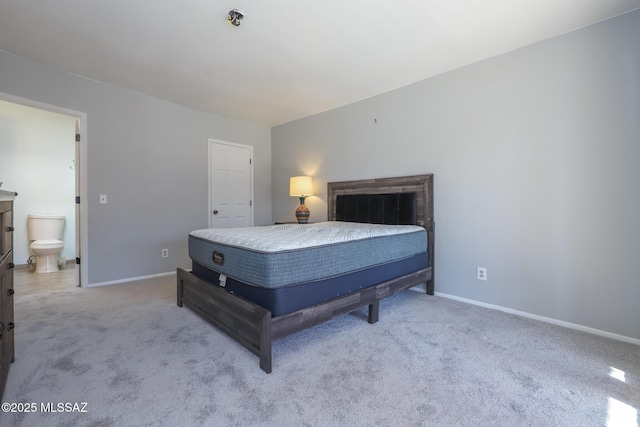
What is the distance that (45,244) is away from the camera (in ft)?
12.3

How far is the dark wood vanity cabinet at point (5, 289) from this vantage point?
1.29 m

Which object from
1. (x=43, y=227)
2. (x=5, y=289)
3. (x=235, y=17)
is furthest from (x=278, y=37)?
(x=43, y=227)

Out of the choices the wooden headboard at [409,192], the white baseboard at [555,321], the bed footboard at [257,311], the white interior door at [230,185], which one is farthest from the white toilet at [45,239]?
the white baseboard at [555,321]

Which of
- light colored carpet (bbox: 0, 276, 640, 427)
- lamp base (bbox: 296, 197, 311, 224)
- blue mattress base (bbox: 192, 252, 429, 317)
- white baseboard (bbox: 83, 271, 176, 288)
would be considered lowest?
light colored carpet (bbox: 0, 276, 640, 427)

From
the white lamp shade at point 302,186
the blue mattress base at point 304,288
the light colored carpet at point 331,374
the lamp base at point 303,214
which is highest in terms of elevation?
the white lamp shade at point 302,186

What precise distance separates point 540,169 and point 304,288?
217cm

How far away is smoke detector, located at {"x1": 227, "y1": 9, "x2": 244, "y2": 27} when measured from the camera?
6.49 feet

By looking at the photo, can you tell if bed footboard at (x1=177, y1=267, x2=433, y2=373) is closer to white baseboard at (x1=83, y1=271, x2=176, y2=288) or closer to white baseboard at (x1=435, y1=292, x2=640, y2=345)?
white baseboard at (x1=435, y1=292, x2=640, y2=345)

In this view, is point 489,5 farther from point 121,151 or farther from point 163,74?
point 121,151

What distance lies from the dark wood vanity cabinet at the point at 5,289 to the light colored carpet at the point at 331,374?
0.14 m

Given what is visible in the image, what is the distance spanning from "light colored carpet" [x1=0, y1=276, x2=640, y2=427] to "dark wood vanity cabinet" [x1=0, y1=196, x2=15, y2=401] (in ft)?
0.46

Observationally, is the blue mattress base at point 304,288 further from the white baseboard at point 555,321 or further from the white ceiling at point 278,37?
the white ceiling at point 278,37

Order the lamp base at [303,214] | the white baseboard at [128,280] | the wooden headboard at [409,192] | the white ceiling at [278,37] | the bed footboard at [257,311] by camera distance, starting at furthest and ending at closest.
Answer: the lamp base at [303,214] → the white baseboard at [128,280] → the wooden headboard at [409,192] → the white ceiling at [278,37] → the bed footboard at [257,311]

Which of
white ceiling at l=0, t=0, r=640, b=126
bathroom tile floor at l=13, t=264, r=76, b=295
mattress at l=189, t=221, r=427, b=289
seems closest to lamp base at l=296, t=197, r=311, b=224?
white ceiling at l=0, t=0, r=640, b=126
